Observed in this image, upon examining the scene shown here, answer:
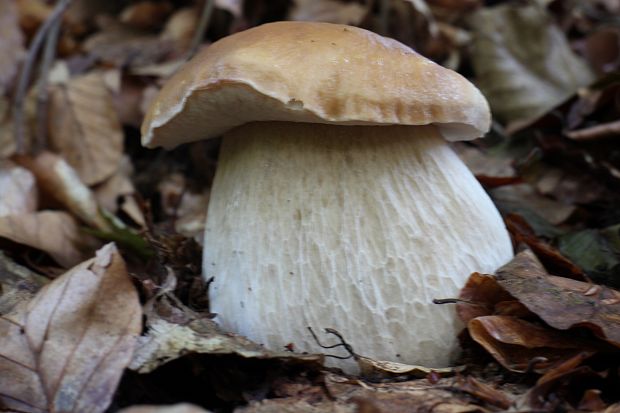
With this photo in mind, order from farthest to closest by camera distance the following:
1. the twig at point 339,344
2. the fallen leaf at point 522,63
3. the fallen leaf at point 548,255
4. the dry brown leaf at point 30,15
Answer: the dry brown leaf at point 30,15 → the fallen leaf at point 522,63 → the fallen leaf at point 548,255 → the twig at point 339,344

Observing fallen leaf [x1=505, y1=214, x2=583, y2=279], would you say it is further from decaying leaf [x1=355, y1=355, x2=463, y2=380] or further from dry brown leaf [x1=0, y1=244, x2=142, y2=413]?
dry brown leaf [x1=0, y1=244, x2=142, y2=413]

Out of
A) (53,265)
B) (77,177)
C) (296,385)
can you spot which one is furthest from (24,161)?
(296,385)

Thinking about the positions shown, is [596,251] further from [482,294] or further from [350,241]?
[350,241]

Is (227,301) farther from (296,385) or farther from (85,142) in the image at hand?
(85,142)

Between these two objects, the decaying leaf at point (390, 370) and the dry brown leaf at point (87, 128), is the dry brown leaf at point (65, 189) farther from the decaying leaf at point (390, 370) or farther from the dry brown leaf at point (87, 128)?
the decaying leaf at point (390, 370)

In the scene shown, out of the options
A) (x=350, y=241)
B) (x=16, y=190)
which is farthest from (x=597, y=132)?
(x=16, y=190)

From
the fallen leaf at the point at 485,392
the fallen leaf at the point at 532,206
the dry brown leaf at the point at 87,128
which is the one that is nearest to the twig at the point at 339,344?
A: the fallen leaf at the point at 485,392
